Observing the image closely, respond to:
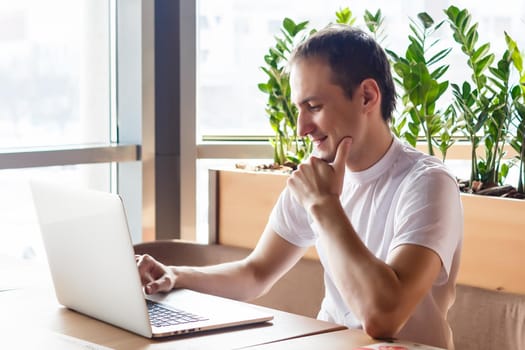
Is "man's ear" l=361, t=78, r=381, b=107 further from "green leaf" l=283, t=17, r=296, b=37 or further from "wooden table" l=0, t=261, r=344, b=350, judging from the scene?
"green leaf" l=283, t=17, r=296, b=37

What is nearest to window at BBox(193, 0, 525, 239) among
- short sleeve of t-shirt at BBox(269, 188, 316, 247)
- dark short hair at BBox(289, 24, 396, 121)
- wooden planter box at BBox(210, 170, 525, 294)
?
wooden planter box at BBox(210, 170, 525, 294)

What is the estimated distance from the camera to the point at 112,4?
12.3ft

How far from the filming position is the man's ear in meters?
2.27

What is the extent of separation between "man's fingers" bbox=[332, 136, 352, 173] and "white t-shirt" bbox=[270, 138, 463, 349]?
0.32ft

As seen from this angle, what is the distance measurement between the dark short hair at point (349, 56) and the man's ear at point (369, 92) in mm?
18

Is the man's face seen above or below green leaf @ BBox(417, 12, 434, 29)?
below

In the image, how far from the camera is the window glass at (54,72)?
3434 mm

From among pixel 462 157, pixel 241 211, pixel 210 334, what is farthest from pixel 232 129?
pixel 210 334

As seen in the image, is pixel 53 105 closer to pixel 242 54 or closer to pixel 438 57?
pixel 242 54

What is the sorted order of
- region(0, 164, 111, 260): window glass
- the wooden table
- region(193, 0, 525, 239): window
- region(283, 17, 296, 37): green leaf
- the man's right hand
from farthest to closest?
region(193, 0, 525, 239): window < region(0, 164, 111, 260): window glass < region(283, 17, 296, 37): green leaf < the man's right hand < the wooden table

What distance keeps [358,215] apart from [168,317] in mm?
629

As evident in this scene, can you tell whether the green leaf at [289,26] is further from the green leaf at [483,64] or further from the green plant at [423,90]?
the green leaf at [483,64]

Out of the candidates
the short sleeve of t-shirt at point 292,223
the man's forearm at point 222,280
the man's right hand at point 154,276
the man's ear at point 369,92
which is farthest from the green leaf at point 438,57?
the man's right hand at point 154,276

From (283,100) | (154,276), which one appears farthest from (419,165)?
(283,100)
